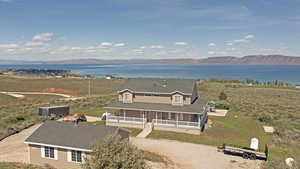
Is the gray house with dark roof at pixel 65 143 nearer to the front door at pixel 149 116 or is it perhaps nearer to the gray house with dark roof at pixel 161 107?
the gray house with dark roof at pixel 161 107

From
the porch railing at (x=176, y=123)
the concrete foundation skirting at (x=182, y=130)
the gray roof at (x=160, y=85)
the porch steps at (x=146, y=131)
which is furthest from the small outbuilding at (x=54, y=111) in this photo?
the concrete foundation skirting at (x=182, y=130)

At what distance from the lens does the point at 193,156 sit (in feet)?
71.9

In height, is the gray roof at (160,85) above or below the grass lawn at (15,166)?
above

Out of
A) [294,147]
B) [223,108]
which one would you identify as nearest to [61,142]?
[294,147]

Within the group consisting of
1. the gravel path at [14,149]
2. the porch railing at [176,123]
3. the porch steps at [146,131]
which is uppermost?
the porch railing at [176,123]

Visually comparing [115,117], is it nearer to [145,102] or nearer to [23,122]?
[145,102]

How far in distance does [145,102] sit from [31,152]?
56.4ft

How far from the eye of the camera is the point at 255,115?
40.4m

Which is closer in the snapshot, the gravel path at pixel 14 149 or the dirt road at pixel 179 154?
the dirt road at pixel 179 154

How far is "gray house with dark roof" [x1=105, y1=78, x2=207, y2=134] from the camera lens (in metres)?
30.0

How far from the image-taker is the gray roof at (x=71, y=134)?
1850 cm

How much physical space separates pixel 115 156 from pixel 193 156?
468 inches

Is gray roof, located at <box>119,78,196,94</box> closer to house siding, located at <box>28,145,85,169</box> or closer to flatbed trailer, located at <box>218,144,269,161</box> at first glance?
flatbed trailer, located at <box>218,144,269,161</box>

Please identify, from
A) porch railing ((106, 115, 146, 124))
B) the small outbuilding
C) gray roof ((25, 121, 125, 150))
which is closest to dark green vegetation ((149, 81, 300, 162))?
porch railing ((106, 115, 146, 124))
